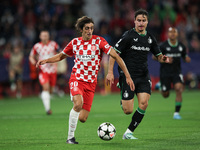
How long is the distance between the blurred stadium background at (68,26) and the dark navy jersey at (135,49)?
42.8 feet

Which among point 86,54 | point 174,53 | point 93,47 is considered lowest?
point 174,53

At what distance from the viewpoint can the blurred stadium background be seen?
71.7 feet

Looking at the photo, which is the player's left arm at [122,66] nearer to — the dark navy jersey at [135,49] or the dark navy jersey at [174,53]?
the dark navy jersey at [135,49]

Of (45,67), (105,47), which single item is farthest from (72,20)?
(105,47)

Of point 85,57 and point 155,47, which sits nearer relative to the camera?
point 85,57

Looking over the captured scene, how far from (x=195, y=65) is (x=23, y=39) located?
8993 mm

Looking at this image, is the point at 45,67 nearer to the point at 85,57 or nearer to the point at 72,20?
the point at 85,57

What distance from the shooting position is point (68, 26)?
76.9ft

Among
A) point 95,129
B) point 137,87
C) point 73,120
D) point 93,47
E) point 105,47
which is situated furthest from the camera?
point 95,129

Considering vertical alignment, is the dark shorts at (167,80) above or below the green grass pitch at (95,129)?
above

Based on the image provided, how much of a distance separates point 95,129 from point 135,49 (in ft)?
7.82

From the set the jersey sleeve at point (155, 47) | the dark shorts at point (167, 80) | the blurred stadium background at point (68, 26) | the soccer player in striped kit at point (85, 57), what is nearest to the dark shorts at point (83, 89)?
the soccer player in striped kit at point (85, 57)

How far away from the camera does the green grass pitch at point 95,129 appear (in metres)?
7.74

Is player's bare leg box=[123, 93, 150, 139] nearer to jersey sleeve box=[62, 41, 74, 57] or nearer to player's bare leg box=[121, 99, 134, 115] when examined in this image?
player's bare leg box=[121, 99, 134, 115]
